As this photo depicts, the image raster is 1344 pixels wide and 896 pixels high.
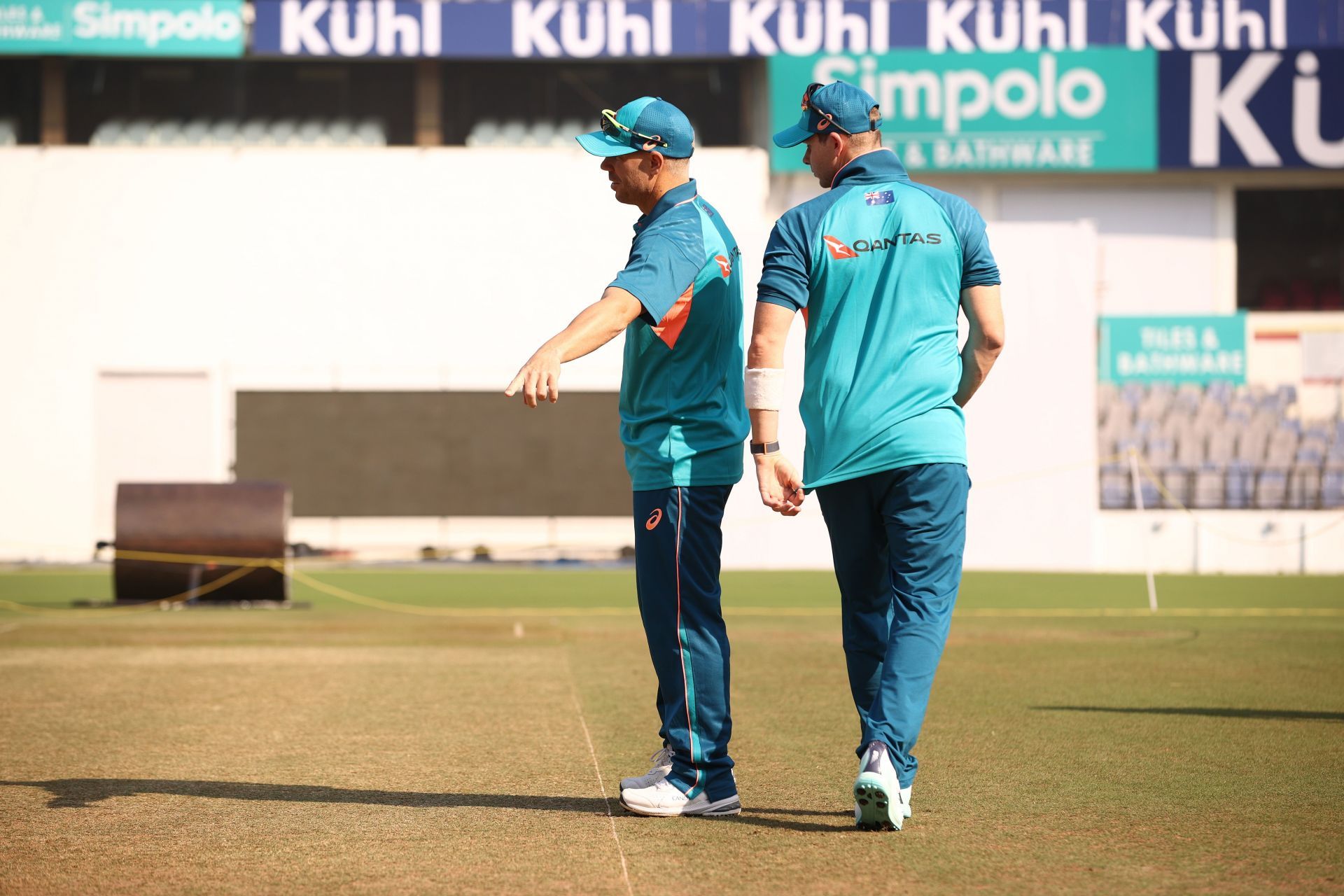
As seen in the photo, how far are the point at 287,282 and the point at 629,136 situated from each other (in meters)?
19.2

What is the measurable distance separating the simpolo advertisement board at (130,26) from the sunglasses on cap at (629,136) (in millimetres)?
20932

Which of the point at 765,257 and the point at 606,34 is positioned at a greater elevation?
the point at 606,34

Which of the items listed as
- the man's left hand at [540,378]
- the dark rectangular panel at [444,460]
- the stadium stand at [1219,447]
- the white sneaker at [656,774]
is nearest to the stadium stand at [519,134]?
the dark rectangular panel at [444,460]

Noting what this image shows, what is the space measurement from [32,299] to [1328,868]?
21.8 m

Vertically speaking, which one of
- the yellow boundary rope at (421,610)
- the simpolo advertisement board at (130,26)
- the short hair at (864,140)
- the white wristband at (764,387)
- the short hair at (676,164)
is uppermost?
the simpolo advertisement board at (130,26)

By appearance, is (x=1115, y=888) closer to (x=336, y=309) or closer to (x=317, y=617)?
(x=317, y=617)

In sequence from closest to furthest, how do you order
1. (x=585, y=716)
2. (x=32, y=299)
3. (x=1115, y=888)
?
(x=1115, y=888), (x=585, y=716), (x=32, y=299)

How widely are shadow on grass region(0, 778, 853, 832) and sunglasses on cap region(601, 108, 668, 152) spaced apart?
5.68 feet

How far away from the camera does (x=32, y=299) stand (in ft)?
72.9

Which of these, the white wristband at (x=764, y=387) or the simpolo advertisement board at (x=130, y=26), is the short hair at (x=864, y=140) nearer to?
the white wristband at (x=764, y=387)

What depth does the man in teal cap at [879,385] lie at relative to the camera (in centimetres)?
381

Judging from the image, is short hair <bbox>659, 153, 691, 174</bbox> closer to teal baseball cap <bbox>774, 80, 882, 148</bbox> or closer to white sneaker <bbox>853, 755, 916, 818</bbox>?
teal baseball cap <bbox>774, 80, 882, 148</bbox>

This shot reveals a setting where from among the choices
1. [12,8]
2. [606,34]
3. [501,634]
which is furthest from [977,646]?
[12,8]

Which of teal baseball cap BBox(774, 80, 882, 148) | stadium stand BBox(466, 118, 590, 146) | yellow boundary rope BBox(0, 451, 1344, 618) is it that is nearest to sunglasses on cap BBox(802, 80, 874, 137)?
teal baseball cap BBox(774, 80, 882, 148)
